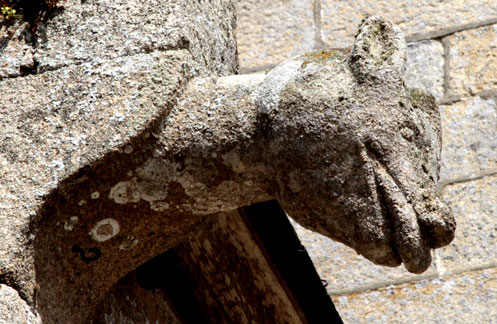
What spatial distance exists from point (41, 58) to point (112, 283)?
400 mm

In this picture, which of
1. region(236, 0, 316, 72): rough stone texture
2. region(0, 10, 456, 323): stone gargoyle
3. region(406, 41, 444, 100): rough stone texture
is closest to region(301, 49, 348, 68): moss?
region(0, 10, 456, 323): stone gargoyle

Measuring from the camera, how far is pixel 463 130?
3.23 metres

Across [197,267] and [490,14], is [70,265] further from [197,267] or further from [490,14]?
[490,14]

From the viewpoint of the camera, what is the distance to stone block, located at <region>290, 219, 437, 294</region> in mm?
3148

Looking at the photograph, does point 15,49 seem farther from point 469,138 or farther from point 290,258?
point 469,138

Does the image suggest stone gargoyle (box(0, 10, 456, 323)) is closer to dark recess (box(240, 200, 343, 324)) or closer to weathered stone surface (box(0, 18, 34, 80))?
weathered stone surface (box(0, 18, 34, 80))

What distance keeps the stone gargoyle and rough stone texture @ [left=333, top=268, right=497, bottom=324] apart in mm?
1540

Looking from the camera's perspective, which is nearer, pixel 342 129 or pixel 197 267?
pixel 342 129

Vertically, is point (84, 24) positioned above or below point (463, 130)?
above

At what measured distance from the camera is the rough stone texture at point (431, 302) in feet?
9.89

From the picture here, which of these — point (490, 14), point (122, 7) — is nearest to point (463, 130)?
point (490, 14)

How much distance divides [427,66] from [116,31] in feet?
6.24

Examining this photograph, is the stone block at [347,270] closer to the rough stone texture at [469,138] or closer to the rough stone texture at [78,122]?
the rough stone texture at [469,138]

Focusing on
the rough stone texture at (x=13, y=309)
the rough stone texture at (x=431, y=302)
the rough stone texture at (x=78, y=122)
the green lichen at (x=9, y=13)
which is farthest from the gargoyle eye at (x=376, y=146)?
the rough stone texture at (x=431, y=302)
